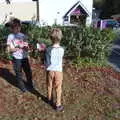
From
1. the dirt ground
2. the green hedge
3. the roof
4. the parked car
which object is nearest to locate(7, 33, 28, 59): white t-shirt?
the dirt ground

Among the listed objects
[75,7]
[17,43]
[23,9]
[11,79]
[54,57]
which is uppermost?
[17,43]

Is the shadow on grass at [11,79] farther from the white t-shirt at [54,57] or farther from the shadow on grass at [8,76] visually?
the white t-shirt at [54,57]

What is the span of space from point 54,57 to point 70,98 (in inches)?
49.6

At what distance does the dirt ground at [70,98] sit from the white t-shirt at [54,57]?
2.70ft

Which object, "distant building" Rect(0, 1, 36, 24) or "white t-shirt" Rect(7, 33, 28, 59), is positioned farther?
"distant building" Rect(0, 1, 36, 24)

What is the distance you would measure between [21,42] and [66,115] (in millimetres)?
1797

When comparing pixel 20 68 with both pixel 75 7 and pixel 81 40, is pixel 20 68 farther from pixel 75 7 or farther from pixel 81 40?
pixel 75 7

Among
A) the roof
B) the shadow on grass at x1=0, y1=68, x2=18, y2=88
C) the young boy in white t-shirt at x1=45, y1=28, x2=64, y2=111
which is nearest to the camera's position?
the young boy in white t-shirt at x1=45, y1=28, x2=64, y2=111

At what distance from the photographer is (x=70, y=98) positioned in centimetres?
798

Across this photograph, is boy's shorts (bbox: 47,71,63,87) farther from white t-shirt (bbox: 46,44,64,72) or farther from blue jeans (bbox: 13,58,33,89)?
blue jeans (bbox: 13,58,33,89)

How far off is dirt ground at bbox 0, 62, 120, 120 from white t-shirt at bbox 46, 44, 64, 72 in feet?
2.70

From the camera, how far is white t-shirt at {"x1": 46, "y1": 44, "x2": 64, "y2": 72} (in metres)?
7.05

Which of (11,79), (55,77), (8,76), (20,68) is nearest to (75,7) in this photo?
(8,76)

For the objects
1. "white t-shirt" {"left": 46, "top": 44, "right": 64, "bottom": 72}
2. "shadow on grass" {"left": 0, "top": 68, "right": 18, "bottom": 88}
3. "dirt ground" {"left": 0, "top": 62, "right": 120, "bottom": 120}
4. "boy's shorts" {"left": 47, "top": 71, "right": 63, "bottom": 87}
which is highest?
"white t-shirt" {"left": 46, "top": 44, "right": 64, "bottom": 72}
